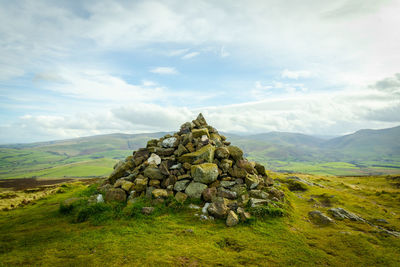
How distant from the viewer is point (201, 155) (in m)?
20.7

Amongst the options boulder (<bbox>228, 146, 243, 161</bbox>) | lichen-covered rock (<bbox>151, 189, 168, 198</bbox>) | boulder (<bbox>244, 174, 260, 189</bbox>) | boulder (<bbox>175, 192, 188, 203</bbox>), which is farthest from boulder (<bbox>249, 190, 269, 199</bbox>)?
lichen-covered rock (<bbox>151, 189, 168, 198</bbox>)

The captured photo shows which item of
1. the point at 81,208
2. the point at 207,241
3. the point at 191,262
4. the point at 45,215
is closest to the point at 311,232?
the point at 207,241

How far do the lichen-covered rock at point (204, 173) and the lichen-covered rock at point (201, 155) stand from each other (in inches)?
52.4

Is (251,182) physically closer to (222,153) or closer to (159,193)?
(222,153)

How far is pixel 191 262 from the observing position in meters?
10.4

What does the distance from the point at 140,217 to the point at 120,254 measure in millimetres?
4746

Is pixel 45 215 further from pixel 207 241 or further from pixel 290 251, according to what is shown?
pixel 290 251

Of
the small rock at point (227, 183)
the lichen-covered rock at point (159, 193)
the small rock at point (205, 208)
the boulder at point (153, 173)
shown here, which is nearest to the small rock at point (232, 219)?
the small rock at point (205, 208)

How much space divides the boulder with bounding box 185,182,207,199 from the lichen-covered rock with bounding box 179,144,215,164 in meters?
2.94

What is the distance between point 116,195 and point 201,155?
31.7 feet

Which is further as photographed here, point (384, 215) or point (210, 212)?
point (384, 215)

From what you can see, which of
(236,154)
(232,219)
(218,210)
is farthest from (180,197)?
(236,154)

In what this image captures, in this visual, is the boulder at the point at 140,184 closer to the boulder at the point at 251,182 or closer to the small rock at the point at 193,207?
the small rock at the point at 193,207

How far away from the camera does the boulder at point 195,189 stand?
18.2 meters
